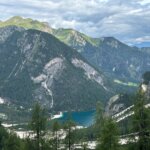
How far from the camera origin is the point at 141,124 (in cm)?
6384

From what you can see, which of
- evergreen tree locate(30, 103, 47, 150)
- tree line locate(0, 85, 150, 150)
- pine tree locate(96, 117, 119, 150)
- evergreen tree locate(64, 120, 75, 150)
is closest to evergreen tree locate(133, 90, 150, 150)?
tree line locate(0, 85, 150, 150)

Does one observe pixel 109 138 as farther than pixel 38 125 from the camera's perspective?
No

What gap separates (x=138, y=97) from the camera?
212ft

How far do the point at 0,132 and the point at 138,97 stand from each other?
137m

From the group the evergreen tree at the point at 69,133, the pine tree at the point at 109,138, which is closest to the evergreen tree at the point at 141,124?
the pine tree at the point at 109,138

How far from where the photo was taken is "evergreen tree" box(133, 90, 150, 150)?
63531mm

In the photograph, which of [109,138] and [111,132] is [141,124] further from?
[109,138]

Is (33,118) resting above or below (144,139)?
above

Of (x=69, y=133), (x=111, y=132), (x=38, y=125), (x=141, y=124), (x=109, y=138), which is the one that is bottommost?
(x=109, y=138)

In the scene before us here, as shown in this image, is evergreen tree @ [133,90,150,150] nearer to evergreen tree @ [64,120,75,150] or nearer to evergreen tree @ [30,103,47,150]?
evergreen tree @ [64,120,75,150]

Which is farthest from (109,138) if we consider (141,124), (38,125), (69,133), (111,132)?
(38,125)

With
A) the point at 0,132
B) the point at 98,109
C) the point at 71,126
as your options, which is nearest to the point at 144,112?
the point at 71,126

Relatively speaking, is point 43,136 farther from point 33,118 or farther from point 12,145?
point 12,145

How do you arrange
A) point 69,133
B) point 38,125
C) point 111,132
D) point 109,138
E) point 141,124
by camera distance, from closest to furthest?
point 141,124, point 111,132, point 109,138, point 38,125, point 69,133
